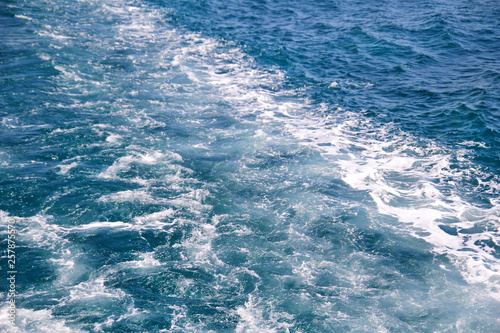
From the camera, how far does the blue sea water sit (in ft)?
58.2

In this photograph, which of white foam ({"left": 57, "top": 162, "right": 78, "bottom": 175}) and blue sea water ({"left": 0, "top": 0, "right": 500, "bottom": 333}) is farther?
white foam ({"left": 57, "top": 162, "right": 78, "bottom": 175})

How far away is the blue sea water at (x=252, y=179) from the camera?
1773 cm

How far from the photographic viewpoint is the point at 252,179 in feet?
82.3

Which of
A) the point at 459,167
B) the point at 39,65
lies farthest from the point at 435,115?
the point at 39,65

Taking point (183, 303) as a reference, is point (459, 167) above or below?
above

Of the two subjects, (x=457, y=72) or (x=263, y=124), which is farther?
(x=457, y=72)

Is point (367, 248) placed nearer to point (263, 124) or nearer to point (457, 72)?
point (263, 124)

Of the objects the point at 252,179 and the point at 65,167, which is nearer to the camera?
the point at 65,167

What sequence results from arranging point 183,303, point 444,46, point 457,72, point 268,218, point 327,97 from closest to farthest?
point 183,303 → point 268,218 → point 327,97 → point 457,72 → point 444,46

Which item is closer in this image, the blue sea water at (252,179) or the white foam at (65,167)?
the blue sea water at (252,179)

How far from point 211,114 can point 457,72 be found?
71.7 ft

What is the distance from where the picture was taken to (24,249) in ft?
63.4

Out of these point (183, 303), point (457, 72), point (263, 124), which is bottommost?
point (183, 303)

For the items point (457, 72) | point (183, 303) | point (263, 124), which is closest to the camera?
point (183, 303)
